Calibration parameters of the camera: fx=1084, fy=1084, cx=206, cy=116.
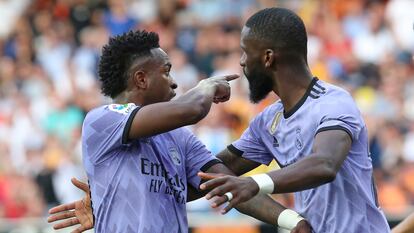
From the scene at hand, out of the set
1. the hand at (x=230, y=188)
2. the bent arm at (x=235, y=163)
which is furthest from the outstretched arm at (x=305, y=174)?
the bent arm at (x=235, y=163)

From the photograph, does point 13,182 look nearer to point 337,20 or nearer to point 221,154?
point 337,20

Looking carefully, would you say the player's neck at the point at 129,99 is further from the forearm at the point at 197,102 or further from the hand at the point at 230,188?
the hand at the point at 230,188

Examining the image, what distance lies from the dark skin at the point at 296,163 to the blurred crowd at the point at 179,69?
18.5 feet

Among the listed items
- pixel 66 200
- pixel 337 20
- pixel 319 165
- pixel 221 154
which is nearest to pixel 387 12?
pixel 337 20

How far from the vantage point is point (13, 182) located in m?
14.5

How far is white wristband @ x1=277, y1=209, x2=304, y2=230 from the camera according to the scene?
6.80 m

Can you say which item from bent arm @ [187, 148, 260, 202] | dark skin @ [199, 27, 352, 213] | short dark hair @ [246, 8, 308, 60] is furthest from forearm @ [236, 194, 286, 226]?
short dark hair @ [246, 8, 308, 60]

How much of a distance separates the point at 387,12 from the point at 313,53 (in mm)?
1442

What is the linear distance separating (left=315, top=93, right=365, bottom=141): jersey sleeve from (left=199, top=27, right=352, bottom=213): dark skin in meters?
0.05

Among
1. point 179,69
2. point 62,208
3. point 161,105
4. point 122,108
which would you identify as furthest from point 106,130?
point 179,69

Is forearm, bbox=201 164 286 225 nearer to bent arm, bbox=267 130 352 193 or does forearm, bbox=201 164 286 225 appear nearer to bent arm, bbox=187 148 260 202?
bent arm, bbox=187 148 260 202

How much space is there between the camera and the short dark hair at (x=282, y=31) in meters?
6.68

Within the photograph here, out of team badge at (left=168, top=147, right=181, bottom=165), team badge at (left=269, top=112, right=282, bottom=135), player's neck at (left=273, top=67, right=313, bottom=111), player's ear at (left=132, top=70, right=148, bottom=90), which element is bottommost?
team badge at (left=168, top=147, right=181, bottom=165)

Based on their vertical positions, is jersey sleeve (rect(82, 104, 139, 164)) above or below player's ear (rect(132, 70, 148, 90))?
below
